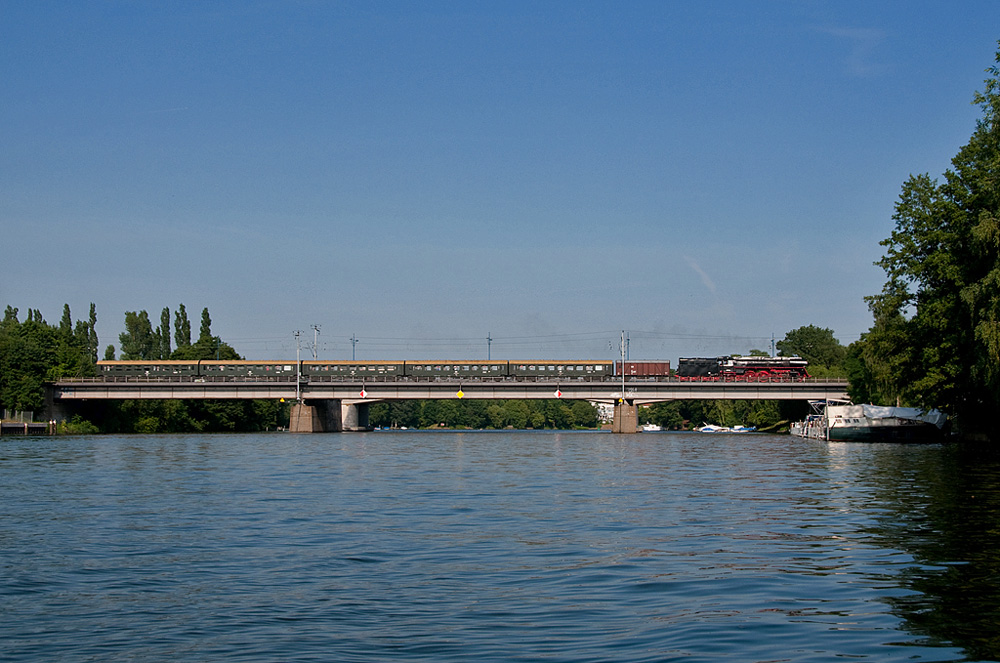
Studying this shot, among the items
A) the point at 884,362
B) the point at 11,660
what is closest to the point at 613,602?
the point at 11,660

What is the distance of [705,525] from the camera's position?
2422 cm

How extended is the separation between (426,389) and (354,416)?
44.3 m

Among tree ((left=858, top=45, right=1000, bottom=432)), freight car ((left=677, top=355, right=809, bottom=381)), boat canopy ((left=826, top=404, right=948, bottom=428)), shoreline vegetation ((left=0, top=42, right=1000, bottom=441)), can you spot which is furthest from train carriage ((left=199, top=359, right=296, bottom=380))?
tree ((left=858, top=45, right=1000, bottom=432))

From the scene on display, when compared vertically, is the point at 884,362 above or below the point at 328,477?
above

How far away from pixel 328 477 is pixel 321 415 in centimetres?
9801

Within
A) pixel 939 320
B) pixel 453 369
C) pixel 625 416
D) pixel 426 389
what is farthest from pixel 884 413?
pixel 453 369

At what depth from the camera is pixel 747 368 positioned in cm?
14375

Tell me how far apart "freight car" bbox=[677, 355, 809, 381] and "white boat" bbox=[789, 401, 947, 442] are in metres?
42.3

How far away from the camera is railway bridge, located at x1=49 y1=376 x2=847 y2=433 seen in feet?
397

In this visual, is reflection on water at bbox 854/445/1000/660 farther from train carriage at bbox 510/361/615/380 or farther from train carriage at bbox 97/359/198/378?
train carriage at bbox 97/359/198/378

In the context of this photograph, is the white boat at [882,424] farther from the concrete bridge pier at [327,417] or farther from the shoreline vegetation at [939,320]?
the concrete bridge pier at [327,417]

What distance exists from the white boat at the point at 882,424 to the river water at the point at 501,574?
59140 millimetres

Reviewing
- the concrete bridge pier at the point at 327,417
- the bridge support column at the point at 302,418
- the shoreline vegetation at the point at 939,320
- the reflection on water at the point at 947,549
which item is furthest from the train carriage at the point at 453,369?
the reflection on water at the point at 947,549

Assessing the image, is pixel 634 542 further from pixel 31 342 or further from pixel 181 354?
pixel 181 354
